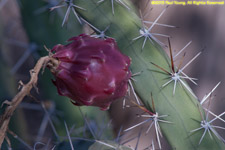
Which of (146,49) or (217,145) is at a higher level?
(146,49)

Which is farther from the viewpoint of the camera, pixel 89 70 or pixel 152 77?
Answer: pixel 152 77

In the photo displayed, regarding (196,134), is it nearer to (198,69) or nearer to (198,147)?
(198,147)

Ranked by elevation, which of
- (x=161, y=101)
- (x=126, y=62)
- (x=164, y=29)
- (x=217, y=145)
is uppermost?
(x=164, y=29)

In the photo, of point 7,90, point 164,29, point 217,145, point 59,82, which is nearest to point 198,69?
point 164,29

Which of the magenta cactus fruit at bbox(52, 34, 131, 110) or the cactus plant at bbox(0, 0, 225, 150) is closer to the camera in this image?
the magenta cactus fruit at bbox(52, 34, 131, 110)

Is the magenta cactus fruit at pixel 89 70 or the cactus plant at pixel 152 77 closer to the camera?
the magenta cactus fruit at pixel 89 70

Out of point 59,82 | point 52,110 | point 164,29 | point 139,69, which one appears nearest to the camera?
point 59,82

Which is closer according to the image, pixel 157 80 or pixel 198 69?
pixel 157 80

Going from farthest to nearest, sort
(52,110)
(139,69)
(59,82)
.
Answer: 1. (52,110)
2. (139,69)
3. (59,82)
